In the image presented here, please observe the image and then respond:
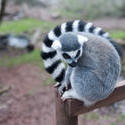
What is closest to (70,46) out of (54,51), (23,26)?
(54,51)

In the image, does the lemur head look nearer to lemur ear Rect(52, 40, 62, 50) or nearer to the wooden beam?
lemur ear Rect(52, 40, 62, 50)

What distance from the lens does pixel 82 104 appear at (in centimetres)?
202

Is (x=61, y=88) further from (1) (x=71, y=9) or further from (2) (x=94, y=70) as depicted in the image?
(1) (x=71, y=9)

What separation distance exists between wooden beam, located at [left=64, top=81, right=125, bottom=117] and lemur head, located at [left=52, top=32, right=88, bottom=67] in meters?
0.36

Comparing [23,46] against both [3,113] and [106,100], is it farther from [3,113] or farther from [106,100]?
[106,100]

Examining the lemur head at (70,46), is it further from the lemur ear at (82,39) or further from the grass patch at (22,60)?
the grass patch at (22,60)

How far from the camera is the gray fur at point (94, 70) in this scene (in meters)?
2.25

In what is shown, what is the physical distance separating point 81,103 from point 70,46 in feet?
1.51

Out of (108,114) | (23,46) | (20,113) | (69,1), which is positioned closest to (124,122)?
(108,114)

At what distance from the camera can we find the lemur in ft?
7.20

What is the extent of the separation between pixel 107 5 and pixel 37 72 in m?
7.29

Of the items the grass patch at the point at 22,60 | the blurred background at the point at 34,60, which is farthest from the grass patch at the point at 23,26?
the grass patch at the point at 22,60

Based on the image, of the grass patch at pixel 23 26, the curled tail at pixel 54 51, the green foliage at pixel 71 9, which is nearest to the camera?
the curled tail at pixel 54 51

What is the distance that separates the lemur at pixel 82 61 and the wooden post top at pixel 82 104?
4 cm
